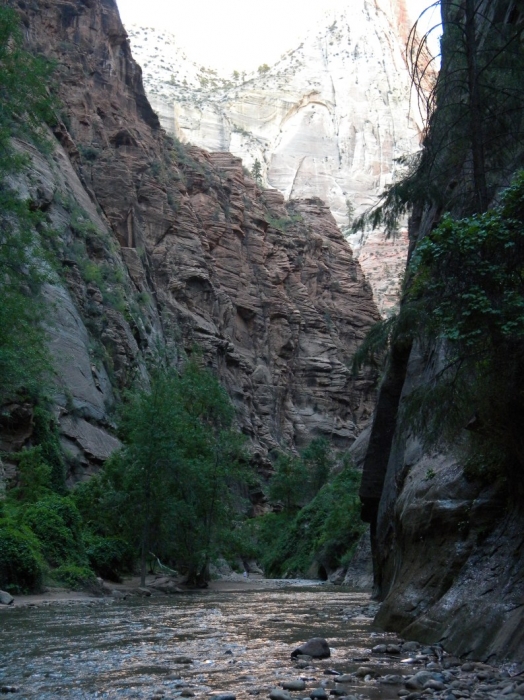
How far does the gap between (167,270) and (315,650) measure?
62.1 m

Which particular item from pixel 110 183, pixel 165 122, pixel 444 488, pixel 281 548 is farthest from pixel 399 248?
pixel 444 488

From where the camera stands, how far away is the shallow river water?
6801 millimetres

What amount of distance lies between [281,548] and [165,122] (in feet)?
347

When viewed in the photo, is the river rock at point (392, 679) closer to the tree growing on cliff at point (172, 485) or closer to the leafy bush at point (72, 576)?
the leafy bush at point (72, 576)

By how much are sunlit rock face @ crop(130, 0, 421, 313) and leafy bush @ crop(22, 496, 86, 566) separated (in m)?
110

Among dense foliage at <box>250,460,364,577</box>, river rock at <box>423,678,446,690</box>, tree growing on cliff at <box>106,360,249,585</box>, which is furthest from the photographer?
dense foliage at <box>250,460,364,577</box>

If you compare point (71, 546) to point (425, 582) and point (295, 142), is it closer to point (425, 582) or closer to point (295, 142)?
point (425, 582)

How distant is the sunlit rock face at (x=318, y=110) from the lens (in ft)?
490

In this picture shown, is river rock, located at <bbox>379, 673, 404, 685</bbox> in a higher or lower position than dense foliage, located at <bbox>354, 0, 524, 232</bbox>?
lower

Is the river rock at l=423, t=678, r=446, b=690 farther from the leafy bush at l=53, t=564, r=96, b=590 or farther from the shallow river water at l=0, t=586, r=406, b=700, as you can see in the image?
the leafy bush at l=53, t=564, r=96, b=590

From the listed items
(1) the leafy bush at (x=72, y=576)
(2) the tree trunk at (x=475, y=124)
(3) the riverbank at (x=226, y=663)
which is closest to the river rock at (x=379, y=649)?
(3) the riverbank at (x=226, y=663)

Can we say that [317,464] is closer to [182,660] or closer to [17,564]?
[17,564]

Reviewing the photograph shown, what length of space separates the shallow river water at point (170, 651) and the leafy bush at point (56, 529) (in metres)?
7.04

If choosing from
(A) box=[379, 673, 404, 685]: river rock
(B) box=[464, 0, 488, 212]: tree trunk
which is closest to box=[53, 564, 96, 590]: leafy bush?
(A) box=[379, 673, 404, 685]: river rock
